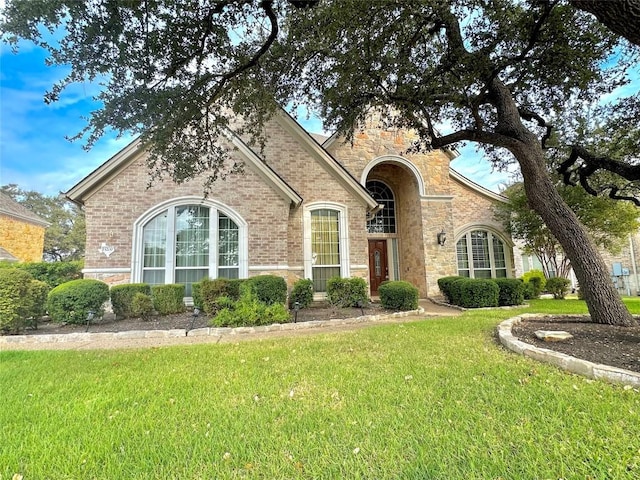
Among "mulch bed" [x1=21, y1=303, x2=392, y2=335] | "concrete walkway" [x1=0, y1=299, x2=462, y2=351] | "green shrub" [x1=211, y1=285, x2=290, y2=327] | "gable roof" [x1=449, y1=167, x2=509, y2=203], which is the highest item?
"gable roof" [x1=449, y1=167, x2=509, y2=203]

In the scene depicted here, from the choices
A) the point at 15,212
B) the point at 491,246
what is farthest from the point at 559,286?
the point at 15,212

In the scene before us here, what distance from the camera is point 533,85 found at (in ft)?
28.0

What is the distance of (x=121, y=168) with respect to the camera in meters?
9.62

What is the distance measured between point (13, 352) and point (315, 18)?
8.06 metres

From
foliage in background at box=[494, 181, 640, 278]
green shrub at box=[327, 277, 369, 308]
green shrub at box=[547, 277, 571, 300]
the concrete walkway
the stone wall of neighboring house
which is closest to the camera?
the concrete walkway

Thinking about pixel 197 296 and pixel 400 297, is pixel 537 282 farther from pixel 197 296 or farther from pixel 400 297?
pixel 197 296

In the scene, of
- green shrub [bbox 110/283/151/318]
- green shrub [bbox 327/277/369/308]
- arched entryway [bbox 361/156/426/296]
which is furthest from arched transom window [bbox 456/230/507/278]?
green shrub [bbox 110/283/151/318]

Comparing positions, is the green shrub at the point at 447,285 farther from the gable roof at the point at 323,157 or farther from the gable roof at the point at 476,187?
the gable roof at the point at 476,187

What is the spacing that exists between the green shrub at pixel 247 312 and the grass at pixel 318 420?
2.89 m

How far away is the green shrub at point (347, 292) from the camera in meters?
10.1

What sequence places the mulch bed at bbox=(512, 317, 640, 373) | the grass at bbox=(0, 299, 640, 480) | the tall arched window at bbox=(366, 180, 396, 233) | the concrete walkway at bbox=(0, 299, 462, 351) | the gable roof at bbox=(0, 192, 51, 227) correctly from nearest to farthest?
the grass at bbox=(0, 299, 640, 480)
the mulch bed at bbox=(512, 317, 640, 373)
the concrete walkway at bbox=(0, 299, 462, 351)
the tall arched window at bbox=(366, 180, 396, 233)
the gable roof at bbox=(0, 192, 51, 227)

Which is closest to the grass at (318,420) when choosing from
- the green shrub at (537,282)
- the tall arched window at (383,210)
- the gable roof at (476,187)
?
the tall arched window at (383,210)

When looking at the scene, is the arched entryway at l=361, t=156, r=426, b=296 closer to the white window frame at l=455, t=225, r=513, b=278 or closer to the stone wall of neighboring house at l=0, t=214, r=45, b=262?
the white window frame at l=455, t=225, r=513, b=278

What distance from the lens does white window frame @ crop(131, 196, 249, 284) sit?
31.1ft
